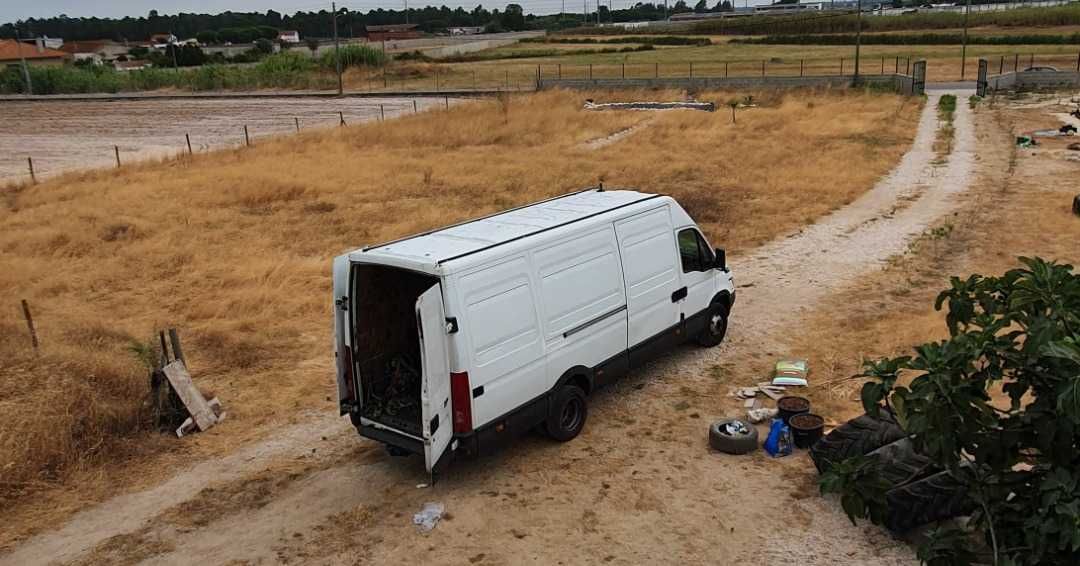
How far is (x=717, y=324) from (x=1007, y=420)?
261 inches

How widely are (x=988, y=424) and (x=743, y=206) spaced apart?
16374mm

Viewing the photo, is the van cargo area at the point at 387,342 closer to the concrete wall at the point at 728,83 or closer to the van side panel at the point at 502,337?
the van side panel at the point at 502,337

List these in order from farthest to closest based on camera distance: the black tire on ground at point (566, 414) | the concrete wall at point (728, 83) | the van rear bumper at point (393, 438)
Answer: the concrete wall at point (728, 83) → the black tire on ground at point (566, 414) → the van rear bumper at point (393, 438)

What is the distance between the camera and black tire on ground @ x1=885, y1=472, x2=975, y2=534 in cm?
693

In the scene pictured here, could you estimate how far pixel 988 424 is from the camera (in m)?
5.00

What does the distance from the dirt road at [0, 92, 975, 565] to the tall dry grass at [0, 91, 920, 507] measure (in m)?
1.24

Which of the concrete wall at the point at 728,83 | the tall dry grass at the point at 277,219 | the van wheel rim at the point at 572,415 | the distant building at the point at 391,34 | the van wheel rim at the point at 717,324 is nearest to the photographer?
the van wheel rim at the point at 572,415

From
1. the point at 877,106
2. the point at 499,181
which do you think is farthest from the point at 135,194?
the point at 877,106

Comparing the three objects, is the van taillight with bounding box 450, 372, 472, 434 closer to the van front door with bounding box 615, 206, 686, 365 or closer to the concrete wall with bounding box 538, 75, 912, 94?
the van front door with bounding box 615, 206, 686, 365

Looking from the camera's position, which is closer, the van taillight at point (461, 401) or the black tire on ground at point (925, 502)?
the black tire on ground at point (925, 502)

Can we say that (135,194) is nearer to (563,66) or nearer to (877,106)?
(877,106)

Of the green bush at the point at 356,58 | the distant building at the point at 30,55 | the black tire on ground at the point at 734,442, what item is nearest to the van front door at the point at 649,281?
the black tire on ground at the point at 734,442

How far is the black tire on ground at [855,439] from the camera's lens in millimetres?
7598

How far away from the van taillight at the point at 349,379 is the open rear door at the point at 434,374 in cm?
133
